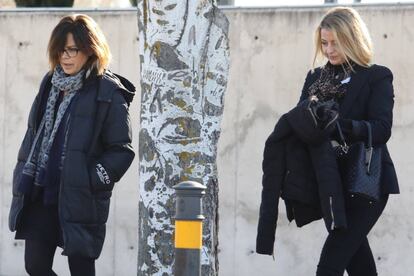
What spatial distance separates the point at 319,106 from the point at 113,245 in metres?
3.69

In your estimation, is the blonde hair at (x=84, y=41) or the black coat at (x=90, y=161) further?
the blonde hair at (x=84, y=41)

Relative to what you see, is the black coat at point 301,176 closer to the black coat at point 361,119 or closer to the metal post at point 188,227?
the black coat at point 361,119

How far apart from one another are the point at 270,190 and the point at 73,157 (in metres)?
1.08

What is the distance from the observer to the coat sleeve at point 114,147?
6.68 metres

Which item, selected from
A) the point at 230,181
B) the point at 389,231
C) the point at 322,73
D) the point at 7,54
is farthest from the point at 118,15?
the point at 322,73

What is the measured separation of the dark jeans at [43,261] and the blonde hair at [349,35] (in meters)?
1.76

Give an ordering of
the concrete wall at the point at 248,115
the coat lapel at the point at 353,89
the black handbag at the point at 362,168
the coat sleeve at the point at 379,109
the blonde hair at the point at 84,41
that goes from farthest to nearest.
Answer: the concrete wall at the point at 248,115, the blonde hair at the point at 84,41, the coat lapel at the point at 353,89, the coat sleeve at the point at 379,109, the black handbag at the point at 362,168

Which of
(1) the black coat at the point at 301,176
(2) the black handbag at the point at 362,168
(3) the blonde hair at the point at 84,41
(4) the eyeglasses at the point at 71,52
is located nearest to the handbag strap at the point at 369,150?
(2) the black handbag at the point at 362,168

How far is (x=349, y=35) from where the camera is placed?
6574 mm

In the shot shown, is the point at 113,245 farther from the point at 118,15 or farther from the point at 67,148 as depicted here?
the point at 67,148

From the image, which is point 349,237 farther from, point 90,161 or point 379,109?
point 90,161

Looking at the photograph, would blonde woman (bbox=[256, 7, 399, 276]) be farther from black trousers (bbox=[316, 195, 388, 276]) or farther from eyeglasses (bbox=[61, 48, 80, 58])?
eyeglasses (bbox=[61, 48, 80, 58])

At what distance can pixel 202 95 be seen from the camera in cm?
662

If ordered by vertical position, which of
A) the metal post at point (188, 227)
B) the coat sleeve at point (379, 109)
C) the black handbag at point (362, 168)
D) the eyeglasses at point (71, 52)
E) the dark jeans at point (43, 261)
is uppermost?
the eyeglasses at point (71, 52)
